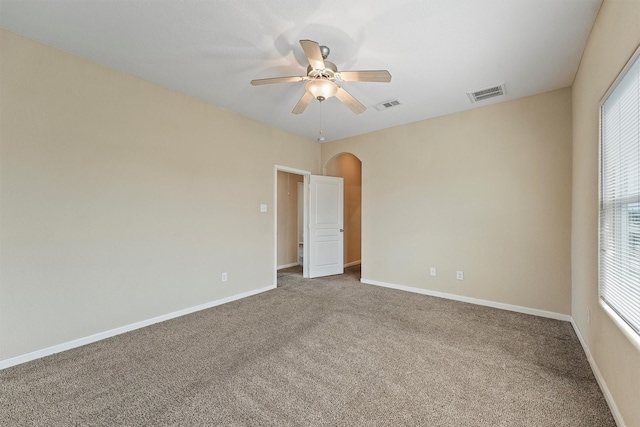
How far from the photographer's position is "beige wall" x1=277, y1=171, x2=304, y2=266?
6.26 meters

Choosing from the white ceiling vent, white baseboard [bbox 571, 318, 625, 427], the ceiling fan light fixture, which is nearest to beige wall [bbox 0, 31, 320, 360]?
the ceiling fan light fixture

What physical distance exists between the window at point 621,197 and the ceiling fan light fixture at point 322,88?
182 cm

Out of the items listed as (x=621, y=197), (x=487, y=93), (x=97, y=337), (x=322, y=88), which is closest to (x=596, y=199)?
(x=621, y=197)

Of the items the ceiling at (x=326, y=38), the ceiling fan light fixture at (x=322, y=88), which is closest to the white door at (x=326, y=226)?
the ceiling at (x=326, y=38)

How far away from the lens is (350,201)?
6188 mm

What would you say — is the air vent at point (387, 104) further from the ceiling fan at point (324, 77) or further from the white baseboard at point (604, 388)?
the white baseboard at point (604, 388)

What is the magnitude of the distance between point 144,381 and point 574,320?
4.23m

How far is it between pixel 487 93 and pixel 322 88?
2274mm

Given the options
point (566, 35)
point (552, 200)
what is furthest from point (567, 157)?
point (566, 35)

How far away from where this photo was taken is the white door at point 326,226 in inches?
200

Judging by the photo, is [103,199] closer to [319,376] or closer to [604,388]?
[319,376]

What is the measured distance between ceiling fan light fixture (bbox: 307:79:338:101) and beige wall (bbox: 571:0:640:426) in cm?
180

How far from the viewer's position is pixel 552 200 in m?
3.14

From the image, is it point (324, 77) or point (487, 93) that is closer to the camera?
point (324, 77)
